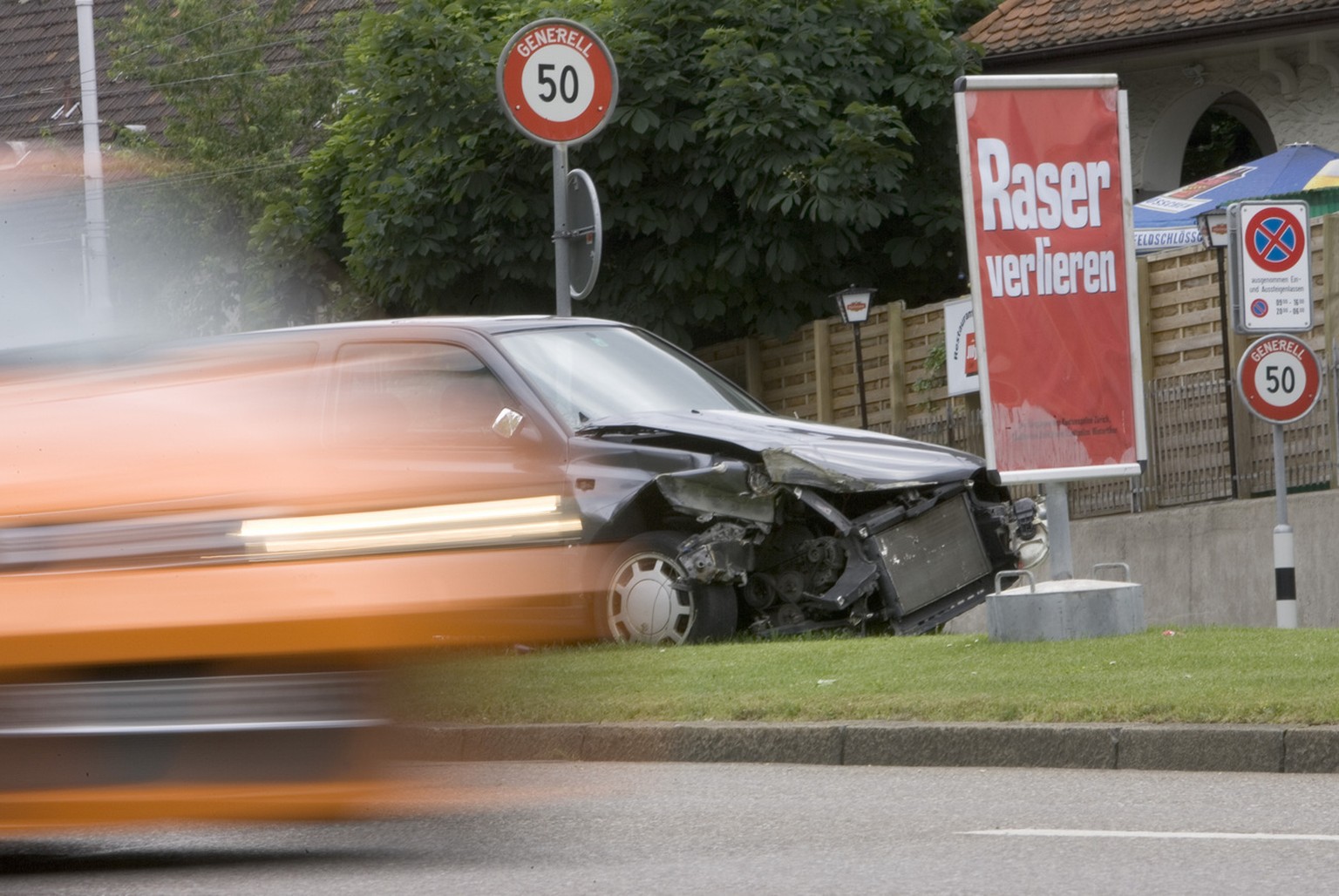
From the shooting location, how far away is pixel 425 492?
22.3 ft

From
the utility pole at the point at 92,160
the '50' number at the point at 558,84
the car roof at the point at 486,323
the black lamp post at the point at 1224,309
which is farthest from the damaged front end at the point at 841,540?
the utility pole at the point at 92,160

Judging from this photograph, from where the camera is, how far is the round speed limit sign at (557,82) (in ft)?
45.8

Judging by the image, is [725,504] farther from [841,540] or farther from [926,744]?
[926,744]

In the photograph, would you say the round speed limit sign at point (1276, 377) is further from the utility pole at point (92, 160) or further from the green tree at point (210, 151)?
the green tree at point (210, 151)

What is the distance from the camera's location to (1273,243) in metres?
15.4

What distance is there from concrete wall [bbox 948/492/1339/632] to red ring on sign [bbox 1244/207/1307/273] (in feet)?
7.82

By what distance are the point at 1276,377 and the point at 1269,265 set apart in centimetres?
74

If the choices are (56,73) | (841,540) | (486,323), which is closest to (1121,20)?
(841,540)

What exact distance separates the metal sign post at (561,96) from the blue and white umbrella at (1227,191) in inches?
328

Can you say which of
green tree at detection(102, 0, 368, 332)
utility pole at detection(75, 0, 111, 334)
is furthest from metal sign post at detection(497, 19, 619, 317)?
green tree at detection(102, 0, 368, 332)

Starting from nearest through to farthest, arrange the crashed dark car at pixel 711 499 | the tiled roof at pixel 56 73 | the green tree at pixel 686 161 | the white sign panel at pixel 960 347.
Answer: the crashed dark car at pixel 711 499 < the white sign panel at pixel 960 347 < the green tree at pixel 686 161 < the tiled roof at pixel 56 73

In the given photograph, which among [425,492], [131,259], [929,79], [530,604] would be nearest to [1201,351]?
[929,79]

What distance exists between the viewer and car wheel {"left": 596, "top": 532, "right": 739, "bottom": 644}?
39.7 ft

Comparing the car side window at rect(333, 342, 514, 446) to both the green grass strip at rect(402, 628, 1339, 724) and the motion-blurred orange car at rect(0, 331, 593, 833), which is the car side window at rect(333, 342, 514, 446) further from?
the green grass strip at rect(402, 628, 1339, 724)
